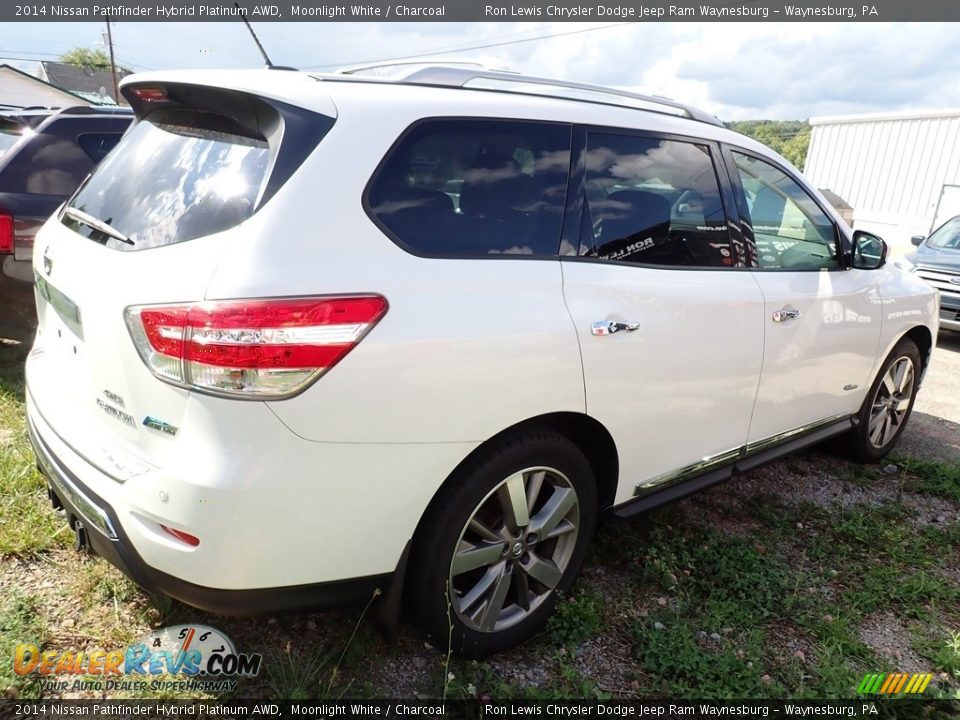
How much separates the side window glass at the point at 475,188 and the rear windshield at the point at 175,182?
0.38 m

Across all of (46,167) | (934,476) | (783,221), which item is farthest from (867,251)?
(46,167)

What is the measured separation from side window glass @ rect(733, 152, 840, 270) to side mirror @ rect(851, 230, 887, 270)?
0.16m

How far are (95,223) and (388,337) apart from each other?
115 centimetres

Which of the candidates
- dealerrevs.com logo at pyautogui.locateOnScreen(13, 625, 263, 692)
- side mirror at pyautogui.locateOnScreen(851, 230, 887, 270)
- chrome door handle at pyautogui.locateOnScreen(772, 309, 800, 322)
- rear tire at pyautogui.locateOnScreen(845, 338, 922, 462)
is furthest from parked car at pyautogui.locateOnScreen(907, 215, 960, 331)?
dealerrevs.com logo at pyautogui.locateOnScreen(13, 625, 263, 692)

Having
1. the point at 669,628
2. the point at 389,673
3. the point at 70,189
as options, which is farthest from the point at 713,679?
the point at 70,189

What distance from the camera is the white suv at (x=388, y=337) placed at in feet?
5.82

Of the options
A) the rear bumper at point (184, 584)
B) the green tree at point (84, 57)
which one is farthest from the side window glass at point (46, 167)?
the green tree at point (84, 57)

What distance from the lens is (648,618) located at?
8.98 feet

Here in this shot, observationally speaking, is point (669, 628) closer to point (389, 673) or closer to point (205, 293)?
point (389, 673)

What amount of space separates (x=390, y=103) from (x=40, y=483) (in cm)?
251

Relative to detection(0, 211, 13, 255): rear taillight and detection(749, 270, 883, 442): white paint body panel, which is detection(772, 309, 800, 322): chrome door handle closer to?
detection(749, 270, 883, 442): white paint body panel

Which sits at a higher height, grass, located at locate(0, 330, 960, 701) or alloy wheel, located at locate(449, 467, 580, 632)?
alloy wheel, located at locate(449, 467, 580, 632)

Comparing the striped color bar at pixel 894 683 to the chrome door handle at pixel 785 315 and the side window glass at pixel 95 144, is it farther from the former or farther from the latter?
the side window glass at pixel 95 144

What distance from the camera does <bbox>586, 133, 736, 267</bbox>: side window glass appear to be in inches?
101
